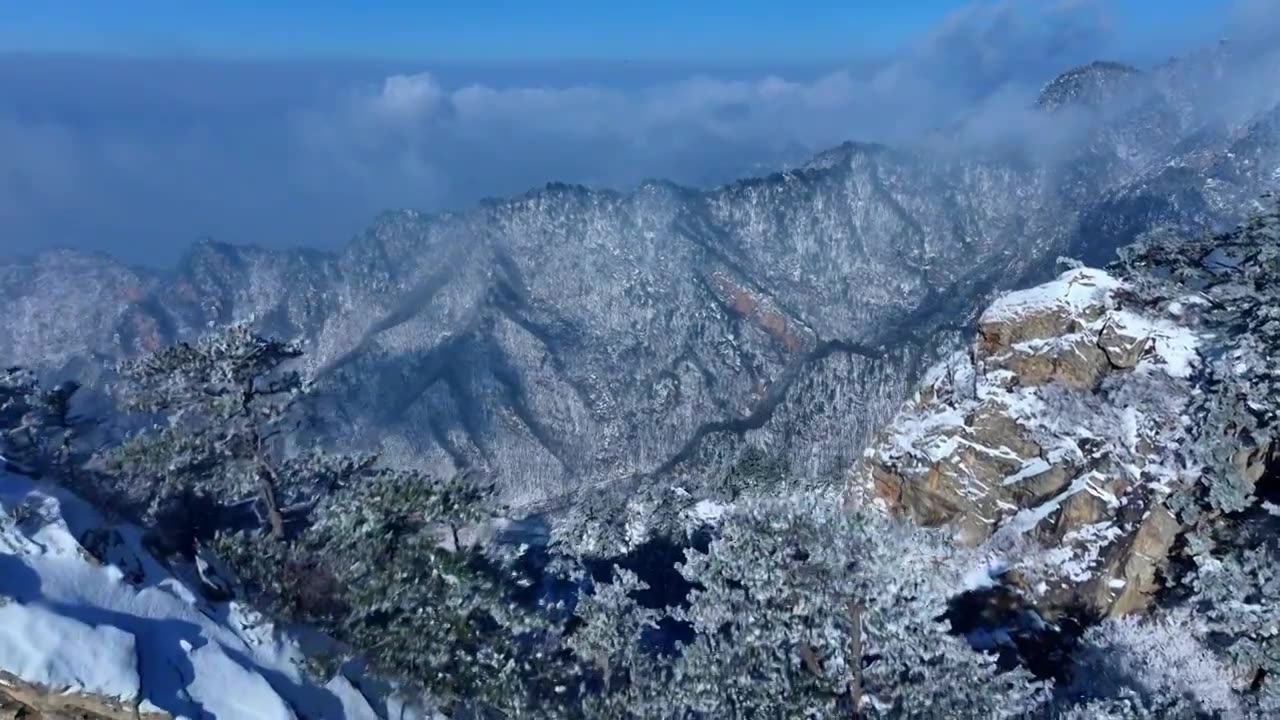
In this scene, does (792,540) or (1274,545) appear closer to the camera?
(792,540)

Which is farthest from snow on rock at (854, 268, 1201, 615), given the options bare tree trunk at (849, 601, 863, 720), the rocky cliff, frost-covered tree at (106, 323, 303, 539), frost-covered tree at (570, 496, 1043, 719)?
frost-covered tree at (106, 323, 303, 539)

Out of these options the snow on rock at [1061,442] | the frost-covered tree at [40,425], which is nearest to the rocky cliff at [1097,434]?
the snow on rock at [1061,442]

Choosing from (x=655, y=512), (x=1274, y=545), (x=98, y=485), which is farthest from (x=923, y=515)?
(x=98, y=485)

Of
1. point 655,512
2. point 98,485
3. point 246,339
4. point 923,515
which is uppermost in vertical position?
point 246,339

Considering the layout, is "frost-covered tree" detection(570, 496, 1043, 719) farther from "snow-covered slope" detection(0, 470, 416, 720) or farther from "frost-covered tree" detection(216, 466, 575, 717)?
"snow-covered slope" detection(0, 470, 416, 720)

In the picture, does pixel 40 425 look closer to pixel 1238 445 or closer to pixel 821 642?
pixel 821 642

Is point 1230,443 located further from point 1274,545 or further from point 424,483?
point 424,483

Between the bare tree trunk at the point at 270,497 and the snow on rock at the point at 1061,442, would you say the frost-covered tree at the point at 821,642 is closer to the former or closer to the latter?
the bare tree trunk at the point at 270,497

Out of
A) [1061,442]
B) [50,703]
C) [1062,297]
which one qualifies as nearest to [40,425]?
[50,703]
